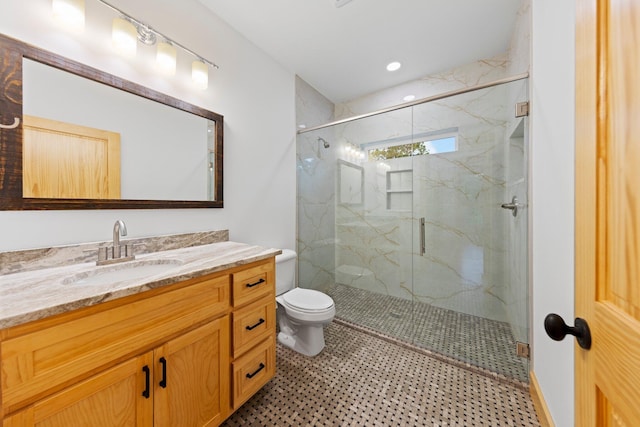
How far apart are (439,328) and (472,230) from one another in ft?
3.08

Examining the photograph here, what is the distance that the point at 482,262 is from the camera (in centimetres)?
212

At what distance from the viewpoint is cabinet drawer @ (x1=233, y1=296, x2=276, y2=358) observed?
3.90ft

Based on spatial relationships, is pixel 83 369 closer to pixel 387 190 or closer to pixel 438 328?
pixel 438 328

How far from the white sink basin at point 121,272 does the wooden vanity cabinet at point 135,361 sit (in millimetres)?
201

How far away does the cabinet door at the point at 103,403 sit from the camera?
Result: 2.16ft

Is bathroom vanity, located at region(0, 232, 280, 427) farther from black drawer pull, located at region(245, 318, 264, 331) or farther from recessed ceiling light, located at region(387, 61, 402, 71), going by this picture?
recessed ceiling light, located at region(387, 61, 402, 71)

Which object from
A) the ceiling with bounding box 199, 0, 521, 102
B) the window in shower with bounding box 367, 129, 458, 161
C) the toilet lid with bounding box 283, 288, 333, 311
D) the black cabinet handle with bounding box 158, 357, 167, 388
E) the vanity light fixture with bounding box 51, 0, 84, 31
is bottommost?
the toilet lid with bounding box 283, 288, 333, 311

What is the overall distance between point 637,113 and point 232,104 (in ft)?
6.69

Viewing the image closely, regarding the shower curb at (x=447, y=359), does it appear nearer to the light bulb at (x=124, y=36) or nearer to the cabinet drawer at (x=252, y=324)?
the cabinet drawer at (x=252, y=324)

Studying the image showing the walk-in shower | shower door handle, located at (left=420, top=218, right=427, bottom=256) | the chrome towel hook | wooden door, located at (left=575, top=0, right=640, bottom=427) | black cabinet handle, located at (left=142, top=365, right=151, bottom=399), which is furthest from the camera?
shower door handle, located at (left=420, top=218, right=427, bottom=256)

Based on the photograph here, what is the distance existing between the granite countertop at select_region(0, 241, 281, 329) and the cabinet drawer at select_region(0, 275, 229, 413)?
59 mm

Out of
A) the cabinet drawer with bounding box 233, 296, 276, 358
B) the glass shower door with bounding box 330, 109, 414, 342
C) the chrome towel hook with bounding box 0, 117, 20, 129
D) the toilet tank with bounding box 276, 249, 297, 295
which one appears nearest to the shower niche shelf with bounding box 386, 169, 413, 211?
the glass shower door with bounding box 330, 109, 414, 342

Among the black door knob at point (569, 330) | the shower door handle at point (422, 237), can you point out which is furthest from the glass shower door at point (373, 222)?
the black door knob at point (569, 330)

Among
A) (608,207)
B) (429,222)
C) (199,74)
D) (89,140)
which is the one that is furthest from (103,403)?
(429,222)
